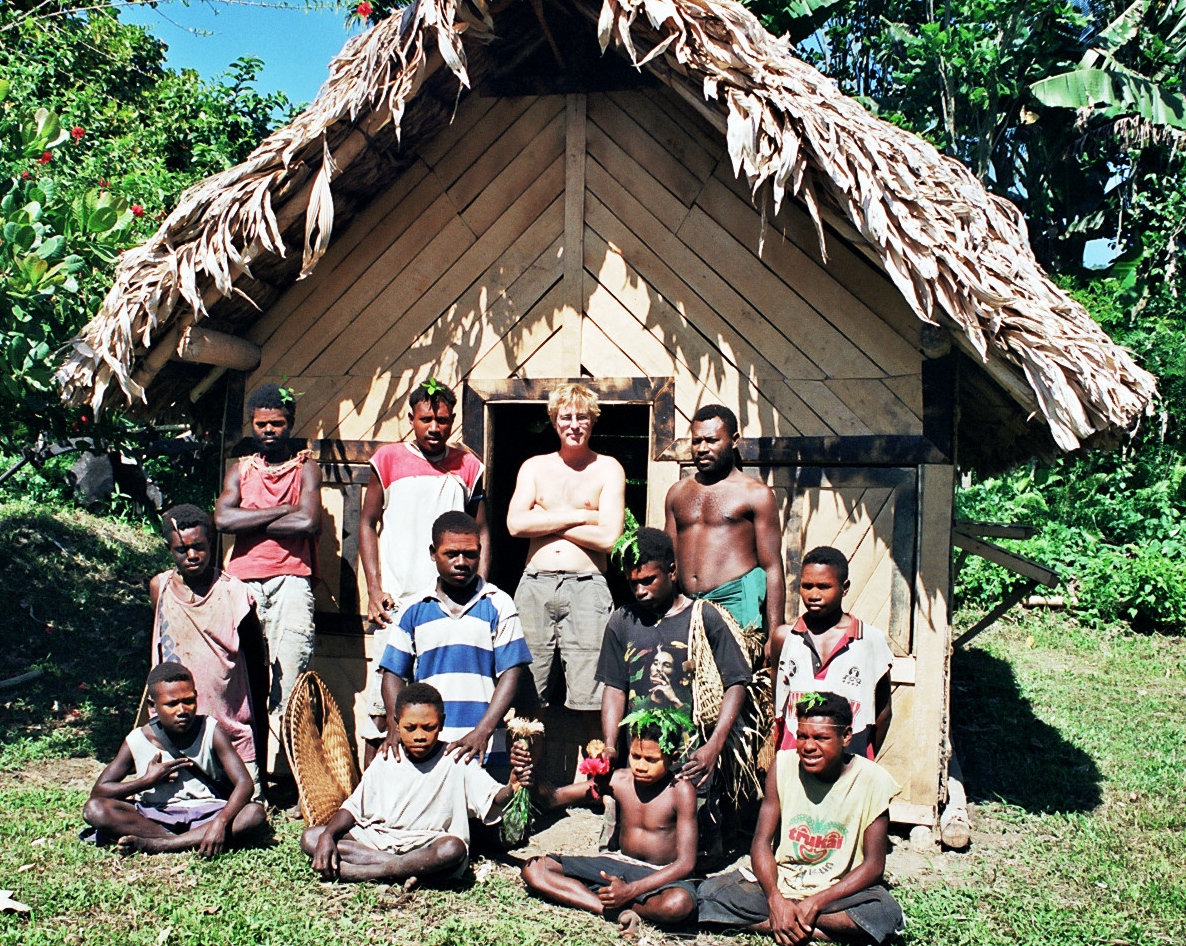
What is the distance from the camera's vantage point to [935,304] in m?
4.97

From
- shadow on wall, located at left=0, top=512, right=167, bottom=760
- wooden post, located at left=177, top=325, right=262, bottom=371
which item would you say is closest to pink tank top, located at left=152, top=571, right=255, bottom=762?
wooden post, located at left=177, top=325, right=262, bottom=371

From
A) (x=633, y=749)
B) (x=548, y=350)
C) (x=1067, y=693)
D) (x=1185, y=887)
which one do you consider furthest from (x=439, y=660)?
(x=1067, y=693)

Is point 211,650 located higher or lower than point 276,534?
lower

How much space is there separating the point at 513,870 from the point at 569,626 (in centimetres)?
116

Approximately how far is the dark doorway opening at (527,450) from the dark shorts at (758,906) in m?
3.13

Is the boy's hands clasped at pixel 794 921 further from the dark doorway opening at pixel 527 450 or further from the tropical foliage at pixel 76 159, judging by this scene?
the tropical foliage at pixel 76 159

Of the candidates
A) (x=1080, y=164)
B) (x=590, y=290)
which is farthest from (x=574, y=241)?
(x=1080, y=164)

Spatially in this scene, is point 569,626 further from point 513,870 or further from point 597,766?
point 513,870

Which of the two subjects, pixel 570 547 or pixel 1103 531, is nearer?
pixel 570 547

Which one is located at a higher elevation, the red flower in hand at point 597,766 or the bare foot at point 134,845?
the red flower in hand at point 597,766

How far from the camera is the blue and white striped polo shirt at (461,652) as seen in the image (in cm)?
493

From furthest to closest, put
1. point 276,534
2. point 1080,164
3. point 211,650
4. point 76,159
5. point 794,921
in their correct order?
point 1080,164 → point 76,159 → point 276,534 → point 211,650 → point 794,921

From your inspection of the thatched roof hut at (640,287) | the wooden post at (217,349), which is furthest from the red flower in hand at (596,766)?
the wooden post at (217,349)

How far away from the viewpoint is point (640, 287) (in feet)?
19.0
